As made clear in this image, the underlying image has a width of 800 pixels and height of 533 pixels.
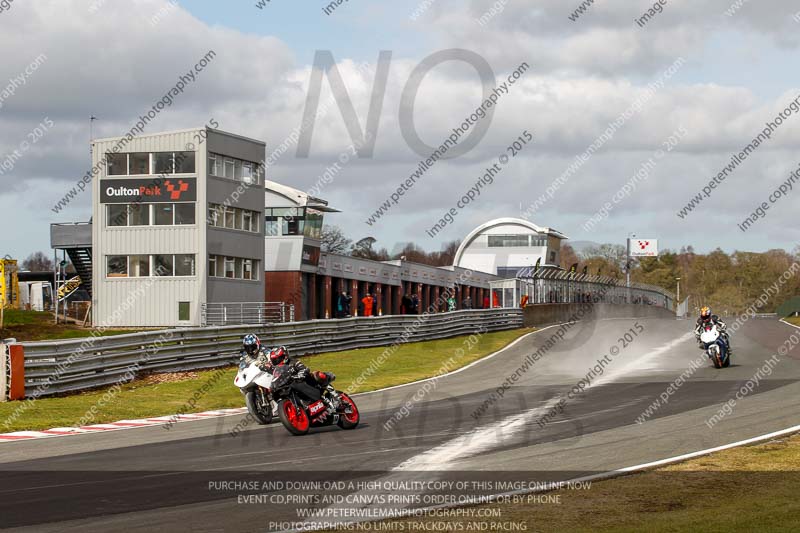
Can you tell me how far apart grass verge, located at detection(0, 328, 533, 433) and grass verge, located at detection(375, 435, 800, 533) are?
10.9 meters

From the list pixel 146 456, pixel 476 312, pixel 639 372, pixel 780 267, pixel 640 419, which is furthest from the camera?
pixel 780 267

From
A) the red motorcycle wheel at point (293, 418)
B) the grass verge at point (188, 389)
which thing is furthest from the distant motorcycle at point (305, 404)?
the grass verge at point (188, 389)

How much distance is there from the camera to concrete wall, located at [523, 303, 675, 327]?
4850 centimetres

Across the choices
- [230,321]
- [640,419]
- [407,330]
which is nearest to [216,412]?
[640,419]

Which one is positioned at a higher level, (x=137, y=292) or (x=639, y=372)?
(x=137, y=292)

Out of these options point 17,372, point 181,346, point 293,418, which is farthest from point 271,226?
point 293,418

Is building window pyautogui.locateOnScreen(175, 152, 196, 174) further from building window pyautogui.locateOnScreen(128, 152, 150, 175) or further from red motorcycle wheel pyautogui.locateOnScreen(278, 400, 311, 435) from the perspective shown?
red motorcycle wheel pyautogui.locateOnScreen(278, 400, 311, 435)

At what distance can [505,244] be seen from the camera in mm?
109750

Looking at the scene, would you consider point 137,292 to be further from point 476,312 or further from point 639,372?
point 639,372

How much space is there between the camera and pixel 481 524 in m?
7.54

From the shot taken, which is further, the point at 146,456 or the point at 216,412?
the point at 216,412

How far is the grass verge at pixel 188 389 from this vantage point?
1766 cm

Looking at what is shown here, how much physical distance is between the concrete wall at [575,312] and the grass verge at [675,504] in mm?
36876

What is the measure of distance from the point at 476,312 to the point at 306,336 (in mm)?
12105
